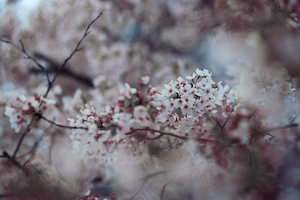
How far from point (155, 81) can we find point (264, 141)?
1.33ft

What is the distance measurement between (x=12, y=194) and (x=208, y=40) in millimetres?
797

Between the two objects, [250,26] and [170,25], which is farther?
[170,25]

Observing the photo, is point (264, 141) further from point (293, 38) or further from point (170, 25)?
point (170, 25)

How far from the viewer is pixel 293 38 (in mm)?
414

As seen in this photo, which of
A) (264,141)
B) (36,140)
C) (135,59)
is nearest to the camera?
(264,141)

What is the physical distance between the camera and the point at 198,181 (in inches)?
16.8

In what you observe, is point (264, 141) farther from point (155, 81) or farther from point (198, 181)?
point (155, 81)

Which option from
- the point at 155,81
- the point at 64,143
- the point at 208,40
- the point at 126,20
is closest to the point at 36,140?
the point at 64,143

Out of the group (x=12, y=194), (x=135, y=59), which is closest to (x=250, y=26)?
(x=135, y=59)

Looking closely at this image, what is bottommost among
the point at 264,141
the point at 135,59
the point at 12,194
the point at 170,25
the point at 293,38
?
the point at 12,194

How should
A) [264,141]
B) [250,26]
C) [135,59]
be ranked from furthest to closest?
[135,59] → [250,26] → [264,141]

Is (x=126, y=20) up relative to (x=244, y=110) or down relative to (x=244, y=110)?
up

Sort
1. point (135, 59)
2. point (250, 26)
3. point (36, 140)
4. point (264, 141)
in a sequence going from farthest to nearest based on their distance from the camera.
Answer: point (135, 59) → point (36, 140) → point (250, 26) → point (264, 141)

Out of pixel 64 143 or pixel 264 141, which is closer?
pixel 264 141
